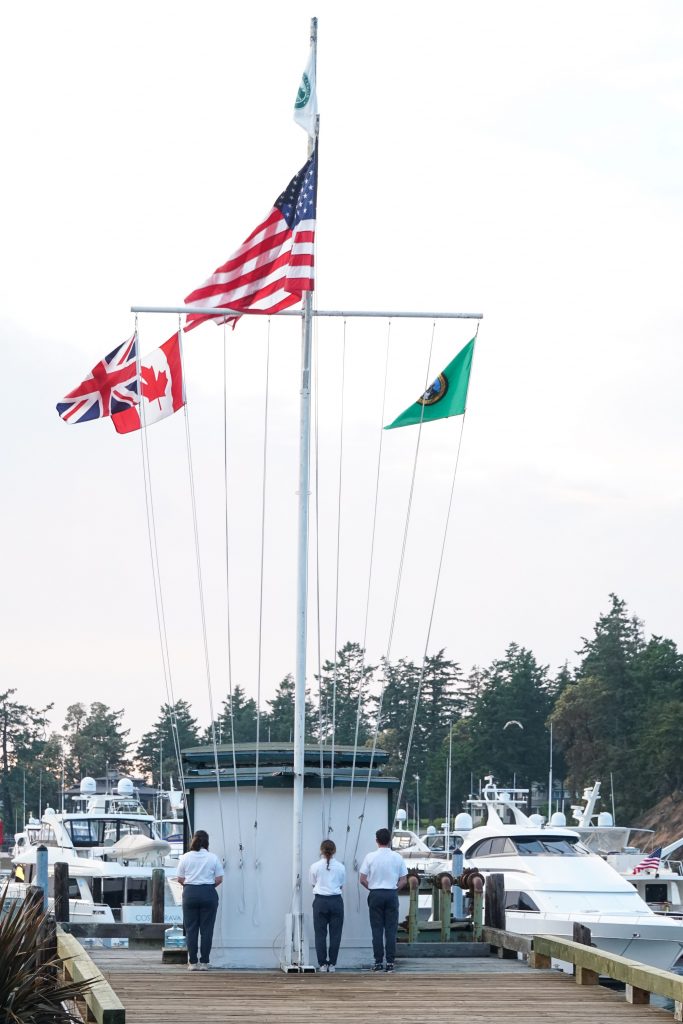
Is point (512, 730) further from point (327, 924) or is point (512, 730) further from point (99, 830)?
point (327, 924)

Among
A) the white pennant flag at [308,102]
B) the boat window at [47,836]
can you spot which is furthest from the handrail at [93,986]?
the boat window at [47,836]

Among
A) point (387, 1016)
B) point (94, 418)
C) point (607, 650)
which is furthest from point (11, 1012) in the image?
point (607, 650)

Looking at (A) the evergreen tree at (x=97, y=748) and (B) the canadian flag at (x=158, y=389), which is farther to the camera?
(A) the evergreen tree at (x=97, y=748)

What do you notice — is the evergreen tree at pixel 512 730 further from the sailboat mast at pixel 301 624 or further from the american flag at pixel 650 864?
the sailboat mast at pixel 301 624

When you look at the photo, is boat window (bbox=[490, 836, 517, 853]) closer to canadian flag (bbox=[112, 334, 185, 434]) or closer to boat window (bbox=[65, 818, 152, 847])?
boat window (bbox=[65, 818, 152, 847])

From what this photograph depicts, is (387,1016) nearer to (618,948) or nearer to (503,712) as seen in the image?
(618,948)

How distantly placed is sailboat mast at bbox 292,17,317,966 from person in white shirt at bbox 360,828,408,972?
82 cm

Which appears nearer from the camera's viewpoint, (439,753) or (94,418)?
(94,418)

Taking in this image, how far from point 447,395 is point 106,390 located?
4.66 m

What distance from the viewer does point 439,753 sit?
125438mm

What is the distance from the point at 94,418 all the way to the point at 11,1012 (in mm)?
10114

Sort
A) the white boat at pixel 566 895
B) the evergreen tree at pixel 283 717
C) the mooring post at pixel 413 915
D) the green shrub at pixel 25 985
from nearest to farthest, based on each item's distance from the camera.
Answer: the green shrub at pixel 25 985 → the mooring post at pixel 413 915 → the white boat at pixel 566 895 → the evergreen tree at pixel 283 717

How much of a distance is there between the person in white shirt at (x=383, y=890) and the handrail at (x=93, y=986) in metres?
3.50

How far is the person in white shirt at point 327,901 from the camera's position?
17.6m
